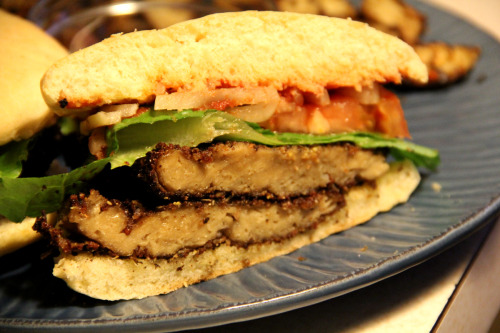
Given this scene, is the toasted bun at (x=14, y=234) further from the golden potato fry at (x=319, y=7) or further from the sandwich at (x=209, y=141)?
the golden potato fry at (x=319, y=7)

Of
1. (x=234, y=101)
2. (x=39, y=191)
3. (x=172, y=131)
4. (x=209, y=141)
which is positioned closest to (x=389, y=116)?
(x=234, y=101)

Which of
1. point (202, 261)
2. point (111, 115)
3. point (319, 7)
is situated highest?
point (319, 7)

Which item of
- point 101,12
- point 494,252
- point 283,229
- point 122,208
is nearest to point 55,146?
point 122,208

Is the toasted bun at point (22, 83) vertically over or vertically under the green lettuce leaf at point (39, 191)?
over

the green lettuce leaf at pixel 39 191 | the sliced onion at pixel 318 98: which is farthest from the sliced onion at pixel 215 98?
the green lettuce leaf at pixel 39 191

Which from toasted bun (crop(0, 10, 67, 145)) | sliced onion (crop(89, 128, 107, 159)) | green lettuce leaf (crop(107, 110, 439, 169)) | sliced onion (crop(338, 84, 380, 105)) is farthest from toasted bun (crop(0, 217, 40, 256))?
sliced onion (crop(338, 84, 380, 105))

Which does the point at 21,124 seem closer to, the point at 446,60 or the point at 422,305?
the point at 422,305

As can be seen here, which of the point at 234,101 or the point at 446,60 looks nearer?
the point at 234,101
